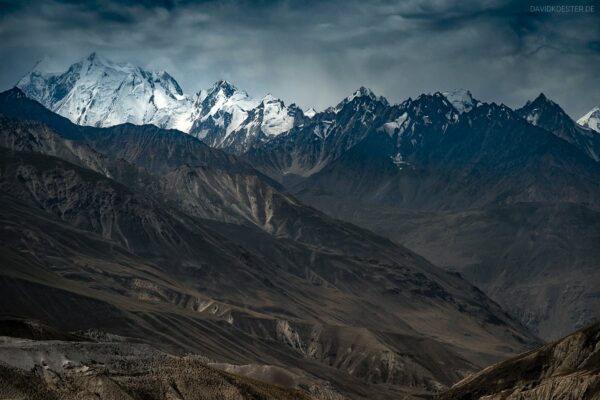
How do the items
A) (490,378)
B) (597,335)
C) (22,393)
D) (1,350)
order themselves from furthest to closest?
(490,378)
(597,335)
(1,350)
(22,393)

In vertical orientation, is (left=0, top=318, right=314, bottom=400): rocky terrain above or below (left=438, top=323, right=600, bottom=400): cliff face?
below

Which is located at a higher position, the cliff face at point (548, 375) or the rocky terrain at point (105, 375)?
the cliff face at point (548, 375)

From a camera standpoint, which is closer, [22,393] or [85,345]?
[22,393]

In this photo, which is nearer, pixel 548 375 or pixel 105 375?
pixel 105 375

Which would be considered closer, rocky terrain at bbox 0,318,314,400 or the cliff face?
rocky terrain at bbox 0,318,314,400

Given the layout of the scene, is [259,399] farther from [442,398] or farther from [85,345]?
[442,398]

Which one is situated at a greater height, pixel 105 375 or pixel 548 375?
pixel 548 375

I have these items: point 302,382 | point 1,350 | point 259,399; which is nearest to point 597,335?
point 302,382

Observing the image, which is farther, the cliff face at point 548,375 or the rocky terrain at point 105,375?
the cliff face at point 548,375
